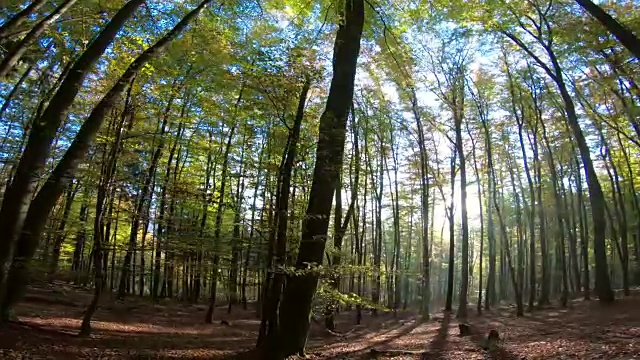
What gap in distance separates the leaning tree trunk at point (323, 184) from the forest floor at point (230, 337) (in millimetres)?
1420

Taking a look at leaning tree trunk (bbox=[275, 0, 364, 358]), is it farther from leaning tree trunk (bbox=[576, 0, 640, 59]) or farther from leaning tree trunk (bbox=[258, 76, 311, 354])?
leaning tree trunk (bbox=[576, 0, 640, 59])

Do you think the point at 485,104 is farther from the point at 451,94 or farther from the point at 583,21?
the point at 583,21

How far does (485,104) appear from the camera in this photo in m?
21.3

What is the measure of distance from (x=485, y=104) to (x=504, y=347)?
14472 millimetres

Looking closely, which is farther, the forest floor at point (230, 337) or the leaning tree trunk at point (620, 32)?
the forest floor at point (230, 337)

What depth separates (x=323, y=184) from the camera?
24.2 feet

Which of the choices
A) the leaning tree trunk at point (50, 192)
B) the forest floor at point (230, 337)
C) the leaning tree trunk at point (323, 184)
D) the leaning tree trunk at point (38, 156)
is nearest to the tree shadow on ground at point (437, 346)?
the forest floor at point (230, 337)

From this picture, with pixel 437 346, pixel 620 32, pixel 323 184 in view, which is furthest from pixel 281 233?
pixel 620 32

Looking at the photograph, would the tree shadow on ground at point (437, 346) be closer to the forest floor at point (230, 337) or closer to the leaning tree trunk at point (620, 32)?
the forest floor at point (230, 337)

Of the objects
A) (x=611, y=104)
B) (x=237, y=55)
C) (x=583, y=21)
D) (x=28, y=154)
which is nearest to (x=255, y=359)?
(x=28, y=154)

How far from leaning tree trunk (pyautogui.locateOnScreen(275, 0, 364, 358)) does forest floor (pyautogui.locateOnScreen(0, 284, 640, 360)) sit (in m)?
1.42

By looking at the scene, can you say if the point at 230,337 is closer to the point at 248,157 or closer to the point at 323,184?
the point at 248,157

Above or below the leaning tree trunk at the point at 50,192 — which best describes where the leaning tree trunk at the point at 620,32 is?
above

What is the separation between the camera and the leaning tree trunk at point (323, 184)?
7020 mm
